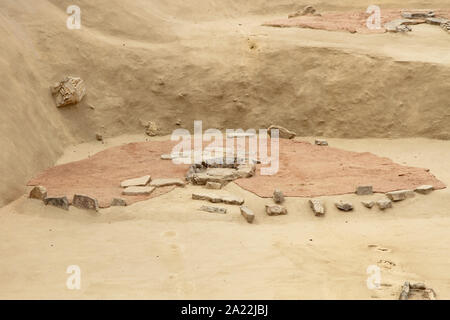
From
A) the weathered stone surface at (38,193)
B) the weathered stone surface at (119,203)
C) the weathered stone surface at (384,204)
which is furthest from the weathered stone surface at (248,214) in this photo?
the weathered stone surface at (38,193)

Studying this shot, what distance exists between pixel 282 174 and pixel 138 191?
7.75 feet

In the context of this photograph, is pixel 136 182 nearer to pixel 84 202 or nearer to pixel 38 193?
pixel 84 202

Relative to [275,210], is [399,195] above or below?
above

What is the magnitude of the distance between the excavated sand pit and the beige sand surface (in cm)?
36

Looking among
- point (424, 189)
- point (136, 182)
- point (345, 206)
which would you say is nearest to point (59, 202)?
point (136, 182)

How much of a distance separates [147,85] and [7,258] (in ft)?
21.2

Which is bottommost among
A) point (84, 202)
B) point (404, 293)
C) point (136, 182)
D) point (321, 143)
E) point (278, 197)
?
point (404, 293)

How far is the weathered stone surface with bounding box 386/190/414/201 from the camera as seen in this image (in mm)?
7789

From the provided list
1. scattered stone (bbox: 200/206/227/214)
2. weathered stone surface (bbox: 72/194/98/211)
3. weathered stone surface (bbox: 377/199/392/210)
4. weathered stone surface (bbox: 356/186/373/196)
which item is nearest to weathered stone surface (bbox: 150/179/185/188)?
scattered stone (bbox: 200/206/227/214)

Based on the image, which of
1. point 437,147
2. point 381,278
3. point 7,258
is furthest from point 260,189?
point 437,147

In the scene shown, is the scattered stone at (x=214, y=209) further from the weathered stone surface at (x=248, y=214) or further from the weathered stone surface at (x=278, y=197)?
the weathered stone surface at (x=278, y=197)

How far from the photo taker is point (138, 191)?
8109 mm

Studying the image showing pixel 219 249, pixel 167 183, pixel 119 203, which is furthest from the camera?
pixel 167 183

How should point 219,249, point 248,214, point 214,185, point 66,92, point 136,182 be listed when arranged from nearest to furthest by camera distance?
point 219,249 < point 248,214 < point 214,185 < point 136,182 < point 66,92
